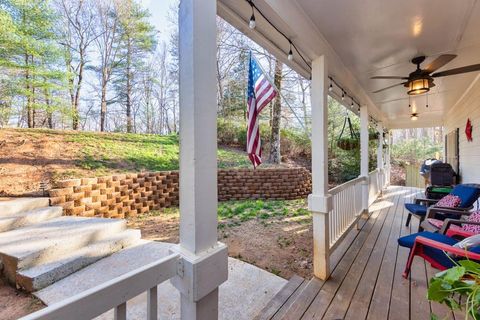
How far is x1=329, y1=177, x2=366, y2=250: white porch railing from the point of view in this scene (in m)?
3.03

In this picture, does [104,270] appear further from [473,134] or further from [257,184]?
[473,134]

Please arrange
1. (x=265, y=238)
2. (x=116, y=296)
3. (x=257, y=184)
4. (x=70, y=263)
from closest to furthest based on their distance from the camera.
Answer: (x=116, y=296) < (x=70, y=263) < (x=265, y=238) < (x=257, y=184)

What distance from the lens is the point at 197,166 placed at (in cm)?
105

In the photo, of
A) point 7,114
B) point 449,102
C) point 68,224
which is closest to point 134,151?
point 7,114

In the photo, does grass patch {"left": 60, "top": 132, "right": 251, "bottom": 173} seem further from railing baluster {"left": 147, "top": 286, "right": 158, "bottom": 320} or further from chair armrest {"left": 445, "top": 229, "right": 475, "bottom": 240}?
railing baluster {"left": 147, "top": 286, "right": 158, "bottom": 320}

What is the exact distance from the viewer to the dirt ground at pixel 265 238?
3.07 m

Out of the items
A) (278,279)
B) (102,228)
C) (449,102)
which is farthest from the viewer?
(449,102)

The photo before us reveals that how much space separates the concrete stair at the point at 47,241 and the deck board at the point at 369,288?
2454 mm

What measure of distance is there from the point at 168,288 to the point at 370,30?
3.38 m

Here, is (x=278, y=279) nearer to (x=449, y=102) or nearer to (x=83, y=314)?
(x=83, y=314)

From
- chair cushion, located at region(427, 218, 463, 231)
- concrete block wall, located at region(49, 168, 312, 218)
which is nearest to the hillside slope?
concrete block wall, located at region(49, 168, 312, 218)

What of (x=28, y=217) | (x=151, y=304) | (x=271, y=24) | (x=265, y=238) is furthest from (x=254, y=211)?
(x=151, y=304)

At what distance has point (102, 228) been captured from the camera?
3379 millimetres

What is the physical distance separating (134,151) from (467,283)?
8.11 m
